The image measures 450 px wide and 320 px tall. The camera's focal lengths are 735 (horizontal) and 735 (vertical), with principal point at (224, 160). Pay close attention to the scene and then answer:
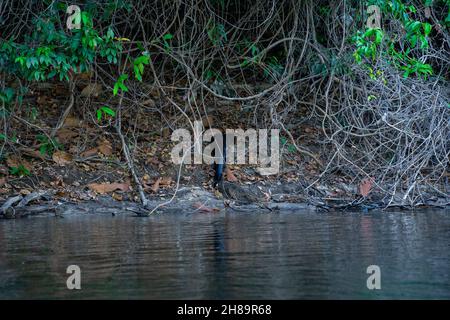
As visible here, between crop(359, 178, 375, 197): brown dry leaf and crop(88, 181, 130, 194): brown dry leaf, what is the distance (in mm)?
2809

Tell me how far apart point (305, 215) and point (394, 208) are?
1.25 m

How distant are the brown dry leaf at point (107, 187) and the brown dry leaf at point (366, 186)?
2.81 m

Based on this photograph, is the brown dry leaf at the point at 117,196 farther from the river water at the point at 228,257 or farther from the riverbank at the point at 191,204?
the river water at the point at 228,257

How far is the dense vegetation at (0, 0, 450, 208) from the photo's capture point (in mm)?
8836

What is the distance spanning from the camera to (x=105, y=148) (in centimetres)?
937

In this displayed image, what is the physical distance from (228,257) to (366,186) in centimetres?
436

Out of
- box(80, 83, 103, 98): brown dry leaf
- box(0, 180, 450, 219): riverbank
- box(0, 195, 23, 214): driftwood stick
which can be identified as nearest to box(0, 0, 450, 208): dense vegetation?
box(80, 83, 103, 98): brown dry leaf

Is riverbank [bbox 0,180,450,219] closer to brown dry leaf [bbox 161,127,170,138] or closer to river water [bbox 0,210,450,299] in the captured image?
river water [bbox 0,210,450,299]

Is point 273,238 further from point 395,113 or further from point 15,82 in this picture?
point 15,82

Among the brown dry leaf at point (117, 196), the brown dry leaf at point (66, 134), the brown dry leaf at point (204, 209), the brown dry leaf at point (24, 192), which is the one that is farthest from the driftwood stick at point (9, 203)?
the brown dry leaf at point (204, 209)

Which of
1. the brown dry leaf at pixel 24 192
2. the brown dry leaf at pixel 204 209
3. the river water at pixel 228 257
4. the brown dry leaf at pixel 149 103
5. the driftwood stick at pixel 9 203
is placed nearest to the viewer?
the river water at pixel 228 257

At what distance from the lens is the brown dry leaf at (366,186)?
885cm

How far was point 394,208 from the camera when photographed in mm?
8516
